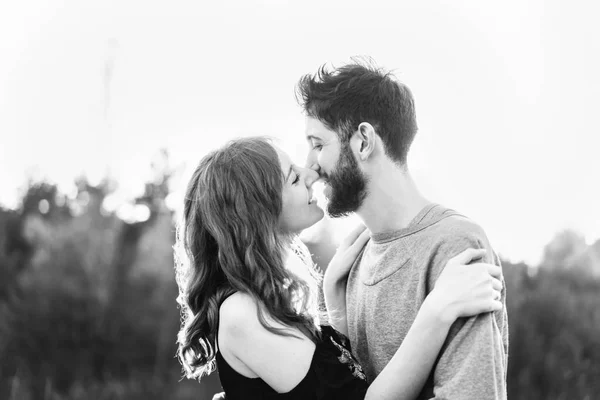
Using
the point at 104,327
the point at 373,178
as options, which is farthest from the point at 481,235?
the point at 104,327

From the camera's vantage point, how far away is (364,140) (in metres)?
2.66

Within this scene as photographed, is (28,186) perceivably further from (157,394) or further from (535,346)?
(535,346)

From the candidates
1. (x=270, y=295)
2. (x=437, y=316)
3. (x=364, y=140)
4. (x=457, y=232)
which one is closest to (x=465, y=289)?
(x=437, y=316)

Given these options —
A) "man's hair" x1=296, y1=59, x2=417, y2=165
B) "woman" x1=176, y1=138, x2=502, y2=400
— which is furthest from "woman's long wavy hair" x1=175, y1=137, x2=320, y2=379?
"man's hair" x1=296, y1=59, x2=417, y2=165

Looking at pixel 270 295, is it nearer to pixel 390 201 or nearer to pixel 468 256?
pixel 390 201

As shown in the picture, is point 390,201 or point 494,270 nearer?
point 494,270

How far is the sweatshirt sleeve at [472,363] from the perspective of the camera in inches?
82.9

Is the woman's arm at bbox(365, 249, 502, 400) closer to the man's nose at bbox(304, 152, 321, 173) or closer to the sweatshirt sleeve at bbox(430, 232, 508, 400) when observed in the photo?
the sweatshirt sleeve at bbox(430, 232, 508, 400)

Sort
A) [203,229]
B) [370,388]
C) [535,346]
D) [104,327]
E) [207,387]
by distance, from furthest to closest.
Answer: [104,327], [535,346], [207,387], [203,229], [370,388]

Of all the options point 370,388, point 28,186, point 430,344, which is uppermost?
point 430,344

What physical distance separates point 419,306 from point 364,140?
637 millimetres

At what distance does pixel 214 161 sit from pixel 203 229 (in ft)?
0.77

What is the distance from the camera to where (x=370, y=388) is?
2309 mm

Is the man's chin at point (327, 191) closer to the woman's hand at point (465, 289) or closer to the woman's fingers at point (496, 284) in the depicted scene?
the woman's hand at point (465, 289)
